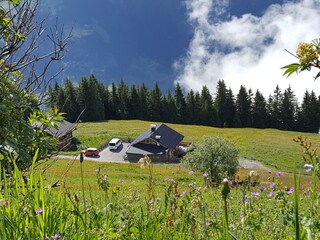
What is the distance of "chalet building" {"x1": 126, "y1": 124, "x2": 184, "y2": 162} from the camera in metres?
75.9

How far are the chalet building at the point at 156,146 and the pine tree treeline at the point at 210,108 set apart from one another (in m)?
47.3

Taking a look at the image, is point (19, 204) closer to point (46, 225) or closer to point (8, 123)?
point (46, 225)

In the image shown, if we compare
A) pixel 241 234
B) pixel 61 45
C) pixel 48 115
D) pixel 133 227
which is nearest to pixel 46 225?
pixel 133 227

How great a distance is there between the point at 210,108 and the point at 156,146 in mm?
57111

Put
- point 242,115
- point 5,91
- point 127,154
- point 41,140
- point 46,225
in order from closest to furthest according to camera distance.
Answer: point 46,225 < point 5,91 < point 41,140 < point 127,154 < point 242,115

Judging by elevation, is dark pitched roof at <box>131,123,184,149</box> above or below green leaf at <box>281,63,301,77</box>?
above

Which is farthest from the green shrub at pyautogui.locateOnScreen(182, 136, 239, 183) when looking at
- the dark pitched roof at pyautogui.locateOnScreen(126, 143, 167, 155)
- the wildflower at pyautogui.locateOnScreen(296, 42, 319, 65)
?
the wildflower at pyautogui.locateOnScreen(296, 42, 319, 65)

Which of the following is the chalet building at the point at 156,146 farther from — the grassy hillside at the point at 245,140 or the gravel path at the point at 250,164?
the gravel path at the point at 250,164

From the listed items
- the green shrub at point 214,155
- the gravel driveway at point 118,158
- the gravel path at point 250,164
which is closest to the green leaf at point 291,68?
the green shrub at point 214,155

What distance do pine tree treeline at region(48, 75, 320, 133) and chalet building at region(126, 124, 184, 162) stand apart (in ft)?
155

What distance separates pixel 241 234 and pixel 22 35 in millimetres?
3161

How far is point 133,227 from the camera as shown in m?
2.85

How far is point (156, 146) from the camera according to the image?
79938 mm

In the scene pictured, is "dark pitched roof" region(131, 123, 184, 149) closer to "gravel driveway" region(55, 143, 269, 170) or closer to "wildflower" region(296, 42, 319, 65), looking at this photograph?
"gravel driveway" region(55, 143, 269, 170)
